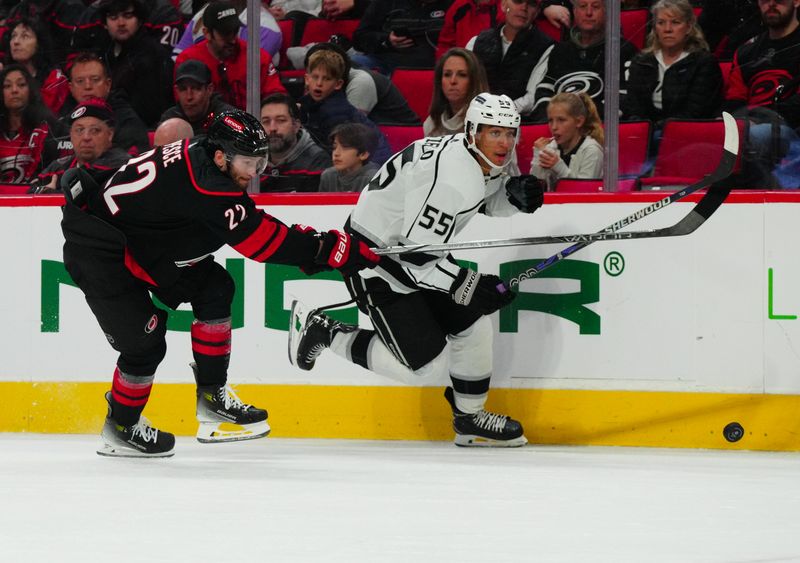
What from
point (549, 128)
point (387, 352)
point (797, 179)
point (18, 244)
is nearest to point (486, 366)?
point (387, 352)

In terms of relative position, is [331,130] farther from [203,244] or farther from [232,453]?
[232,453]

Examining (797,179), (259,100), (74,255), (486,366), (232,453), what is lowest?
(232,453)

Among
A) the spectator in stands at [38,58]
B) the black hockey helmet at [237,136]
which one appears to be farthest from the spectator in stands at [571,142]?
the spectator in stands at [38,58]

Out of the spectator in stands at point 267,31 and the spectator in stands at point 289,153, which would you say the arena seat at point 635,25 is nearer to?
the spectator in stands at point 289,153

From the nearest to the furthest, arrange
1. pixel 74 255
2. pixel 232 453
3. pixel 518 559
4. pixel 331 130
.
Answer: pixel 518 559, pixel 74 255, pixel 232 453, pixel 331 130

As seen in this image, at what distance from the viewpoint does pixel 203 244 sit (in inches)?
162

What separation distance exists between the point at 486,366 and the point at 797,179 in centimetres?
124

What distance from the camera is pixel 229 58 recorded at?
4.88m

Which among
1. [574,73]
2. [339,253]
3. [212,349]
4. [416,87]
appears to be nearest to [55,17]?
[416,87]

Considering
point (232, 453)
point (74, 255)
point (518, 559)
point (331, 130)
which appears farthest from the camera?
point (331, 130)

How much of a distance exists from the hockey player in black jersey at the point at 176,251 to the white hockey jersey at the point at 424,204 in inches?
14.6

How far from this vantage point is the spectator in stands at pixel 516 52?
4.51 m

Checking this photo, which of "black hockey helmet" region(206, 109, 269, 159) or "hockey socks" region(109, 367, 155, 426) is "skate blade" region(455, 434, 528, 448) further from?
"black hockey helmet" region(206, 109, 269, 159)

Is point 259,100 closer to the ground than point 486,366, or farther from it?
farther from it
